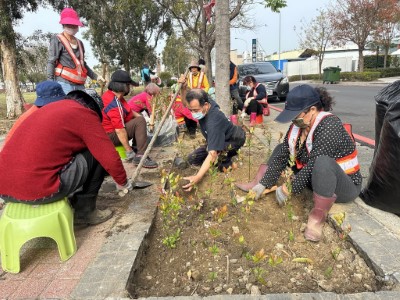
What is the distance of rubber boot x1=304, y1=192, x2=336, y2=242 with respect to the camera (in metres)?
2.21

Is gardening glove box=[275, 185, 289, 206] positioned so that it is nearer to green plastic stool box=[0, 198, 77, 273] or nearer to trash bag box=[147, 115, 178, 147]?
green plastic stool box=[0, 198, 77, 273]

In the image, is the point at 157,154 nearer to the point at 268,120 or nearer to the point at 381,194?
the point at 381,194

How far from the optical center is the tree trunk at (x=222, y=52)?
4512 mm

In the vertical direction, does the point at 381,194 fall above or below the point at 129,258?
above

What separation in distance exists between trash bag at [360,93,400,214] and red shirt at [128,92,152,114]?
3.56 m

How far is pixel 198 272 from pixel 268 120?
19.7ft

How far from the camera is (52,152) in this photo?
6.83ft

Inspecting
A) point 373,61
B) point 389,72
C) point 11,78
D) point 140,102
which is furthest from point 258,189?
point 373,61

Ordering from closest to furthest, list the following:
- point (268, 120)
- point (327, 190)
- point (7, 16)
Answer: point (327, 190) < point (268, 120) < point (7, 16)

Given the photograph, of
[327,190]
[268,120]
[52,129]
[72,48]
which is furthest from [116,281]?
[268,120]

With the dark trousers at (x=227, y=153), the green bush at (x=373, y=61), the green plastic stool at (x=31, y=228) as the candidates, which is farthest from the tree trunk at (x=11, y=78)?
the green bush at (x=373, y=61)

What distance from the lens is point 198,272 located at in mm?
1966

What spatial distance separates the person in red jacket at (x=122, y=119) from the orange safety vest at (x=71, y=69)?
1.18 feet

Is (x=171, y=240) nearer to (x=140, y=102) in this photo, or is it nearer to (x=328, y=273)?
(x=328, y=273)
